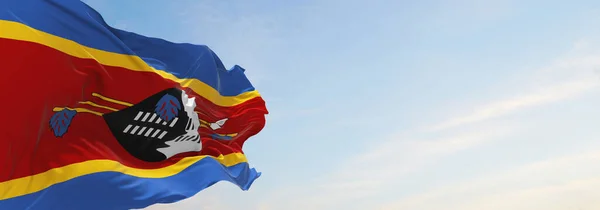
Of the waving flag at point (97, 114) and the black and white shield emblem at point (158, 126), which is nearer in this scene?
the waving flag at point (97, 114)

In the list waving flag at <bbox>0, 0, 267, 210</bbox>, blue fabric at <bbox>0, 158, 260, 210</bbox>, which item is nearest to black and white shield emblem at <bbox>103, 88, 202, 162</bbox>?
waving flag at <bbox>0, 0, 267, 210</bbox>

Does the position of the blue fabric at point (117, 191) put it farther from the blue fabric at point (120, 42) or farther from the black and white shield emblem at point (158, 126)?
the blue fabric at point (120, 42)

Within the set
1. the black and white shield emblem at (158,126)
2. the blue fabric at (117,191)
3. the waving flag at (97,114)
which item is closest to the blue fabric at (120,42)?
the waving flag at (97,114)

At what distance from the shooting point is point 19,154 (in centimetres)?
1091

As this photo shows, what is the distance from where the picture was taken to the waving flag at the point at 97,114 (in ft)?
36.3

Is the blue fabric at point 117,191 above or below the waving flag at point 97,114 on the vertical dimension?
below

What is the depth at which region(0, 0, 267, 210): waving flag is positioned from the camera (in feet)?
36.3

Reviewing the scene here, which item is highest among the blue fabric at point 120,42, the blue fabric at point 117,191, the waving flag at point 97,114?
the blue fabric at point 120,42

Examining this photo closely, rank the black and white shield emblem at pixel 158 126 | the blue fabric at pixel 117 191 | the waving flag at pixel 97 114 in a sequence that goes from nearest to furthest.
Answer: the waving flag at pixel 97 114
the blue fabric at pixel 117 191
the black and white shield emblem at pixel 158 126

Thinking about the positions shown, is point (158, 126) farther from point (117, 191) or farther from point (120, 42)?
point (117, 191)

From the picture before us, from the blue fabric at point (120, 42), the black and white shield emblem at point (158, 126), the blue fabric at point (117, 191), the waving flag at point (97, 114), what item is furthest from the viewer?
the black and white shield emblem at point (158, 126)

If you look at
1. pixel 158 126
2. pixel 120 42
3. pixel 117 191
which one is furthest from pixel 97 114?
pixel 158 126

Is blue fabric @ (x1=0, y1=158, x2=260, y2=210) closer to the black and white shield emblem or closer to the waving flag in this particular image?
the waving flag

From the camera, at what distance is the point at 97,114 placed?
1332 centimetres
